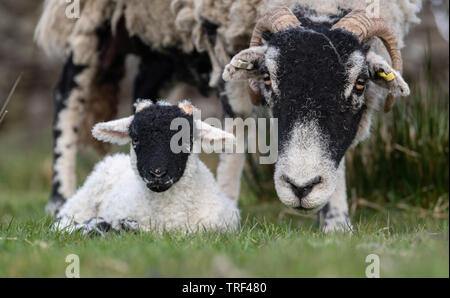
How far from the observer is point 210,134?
3.59 metres

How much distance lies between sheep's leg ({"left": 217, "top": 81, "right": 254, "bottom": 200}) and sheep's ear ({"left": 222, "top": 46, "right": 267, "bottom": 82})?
685mm

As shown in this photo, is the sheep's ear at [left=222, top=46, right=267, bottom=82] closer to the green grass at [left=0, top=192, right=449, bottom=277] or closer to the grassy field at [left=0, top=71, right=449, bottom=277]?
the grassy field at [left=0, top=71, right=449, bottom=277]

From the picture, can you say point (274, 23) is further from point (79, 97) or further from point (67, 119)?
point (67, 119)

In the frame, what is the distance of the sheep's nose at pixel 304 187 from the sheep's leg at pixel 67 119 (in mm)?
3078

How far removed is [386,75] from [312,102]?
23.5 inches

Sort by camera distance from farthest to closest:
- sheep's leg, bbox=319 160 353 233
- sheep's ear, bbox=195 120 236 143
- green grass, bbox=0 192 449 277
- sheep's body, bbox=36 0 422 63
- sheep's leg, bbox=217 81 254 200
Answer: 1. sheep's leg, bbox=217 81 254 200
2. sheep's leg, bbox=319 160 353 233
3. sheep's body, bbox=36 0 422 63
4. sheep's ear, bbox=195 120 236 143
5. green grass, bbox=0 192 449 277

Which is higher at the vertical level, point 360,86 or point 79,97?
Answer: point 79,97

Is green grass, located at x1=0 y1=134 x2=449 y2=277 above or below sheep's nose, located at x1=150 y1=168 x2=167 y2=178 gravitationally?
below

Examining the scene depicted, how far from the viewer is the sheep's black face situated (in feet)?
11.0

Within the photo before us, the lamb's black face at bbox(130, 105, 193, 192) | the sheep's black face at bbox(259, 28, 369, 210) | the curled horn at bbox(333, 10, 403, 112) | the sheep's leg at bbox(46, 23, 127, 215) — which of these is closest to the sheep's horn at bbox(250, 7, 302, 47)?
the sheep's black face at bbox(259, 28, 369, 210)

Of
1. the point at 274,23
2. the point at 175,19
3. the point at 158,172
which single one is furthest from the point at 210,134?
the point at 175,19

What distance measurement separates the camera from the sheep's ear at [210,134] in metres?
3.56

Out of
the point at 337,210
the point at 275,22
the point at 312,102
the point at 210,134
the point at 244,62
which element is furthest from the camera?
the point at 337,210

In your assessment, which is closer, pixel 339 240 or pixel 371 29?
pixel 339 240
